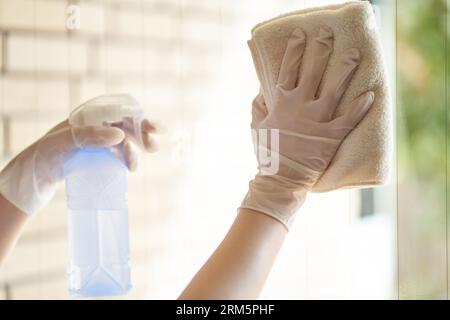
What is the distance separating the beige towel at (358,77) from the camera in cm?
91

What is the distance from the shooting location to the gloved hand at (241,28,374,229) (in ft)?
2.98

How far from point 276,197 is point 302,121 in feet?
0.38

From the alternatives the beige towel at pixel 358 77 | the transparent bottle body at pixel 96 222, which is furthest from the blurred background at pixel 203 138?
the beige towel at pixel 358 77

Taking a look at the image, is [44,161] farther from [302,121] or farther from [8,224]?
[302,121]

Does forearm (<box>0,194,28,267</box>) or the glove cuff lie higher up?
the glove cuff

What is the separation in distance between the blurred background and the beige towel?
248 millimetres

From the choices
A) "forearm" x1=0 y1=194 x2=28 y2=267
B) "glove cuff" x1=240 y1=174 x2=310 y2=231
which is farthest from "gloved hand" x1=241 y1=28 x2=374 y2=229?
"forearm" x1=0 y1=194 x2=28 y2=267

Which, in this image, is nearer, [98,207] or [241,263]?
[241,263]

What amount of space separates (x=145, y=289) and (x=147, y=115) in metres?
0.31

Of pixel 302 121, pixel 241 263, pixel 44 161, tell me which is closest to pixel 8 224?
pixel 44 161

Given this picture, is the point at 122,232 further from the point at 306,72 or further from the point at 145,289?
the point at 306,72

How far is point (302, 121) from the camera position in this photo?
920mm

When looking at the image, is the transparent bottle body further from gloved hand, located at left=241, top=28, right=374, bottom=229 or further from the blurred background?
gloved hand, located at left=241, top=28, right=374, bottom=229

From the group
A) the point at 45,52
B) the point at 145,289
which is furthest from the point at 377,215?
the point at 45,52
